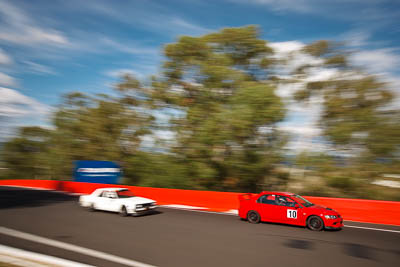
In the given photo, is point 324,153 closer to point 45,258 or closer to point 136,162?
point 136,162

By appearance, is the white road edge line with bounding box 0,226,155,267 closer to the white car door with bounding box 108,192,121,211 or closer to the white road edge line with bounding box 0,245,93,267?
the white road edge line with bounding box 0,245,93,267

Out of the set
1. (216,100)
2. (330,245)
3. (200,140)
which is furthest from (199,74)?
(330,245)

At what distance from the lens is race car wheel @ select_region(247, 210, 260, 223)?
475 inches

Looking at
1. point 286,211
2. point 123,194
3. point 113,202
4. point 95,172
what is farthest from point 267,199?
point 95,172

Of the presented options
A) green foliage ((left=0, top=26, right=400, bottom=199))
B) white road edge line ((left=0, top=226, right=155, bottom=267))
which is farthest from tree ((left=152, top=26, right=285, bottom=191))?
white road edge line ((left=0, top=226, right=155, bottom=267))

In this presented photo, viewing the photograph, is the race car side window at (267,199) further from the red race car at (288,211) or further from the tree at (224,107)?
the tree at (224,107)

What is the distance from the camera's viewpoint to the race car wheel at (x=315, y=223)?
1055 cm

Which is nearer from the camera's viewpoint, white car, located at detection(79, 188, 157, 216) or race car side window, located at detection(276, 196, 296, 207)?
race car side window, located at detection(276, 196, 296, 207)

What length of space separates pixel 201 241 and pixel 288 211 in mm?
3981

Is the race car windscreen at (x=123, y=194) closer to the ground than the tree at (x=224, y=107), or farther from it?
closer to the ground

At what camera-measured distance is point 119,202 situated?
44.7 feet

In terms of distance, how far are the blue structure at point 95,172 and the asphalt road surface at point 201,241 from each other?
40.4 feet

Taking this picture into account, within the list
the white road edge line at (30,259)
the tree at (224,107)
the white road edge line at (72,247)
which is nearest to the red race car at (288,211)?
the white road edge line at (72,247)

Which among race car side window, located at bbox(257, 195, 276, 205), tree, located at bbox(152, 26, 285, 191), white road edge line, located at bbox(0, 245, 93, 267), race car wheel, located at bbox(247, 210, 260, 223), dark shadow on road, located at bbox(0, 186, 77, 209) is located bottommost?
dark shadow on road, located at bbox(0, 186, 77, 209)
